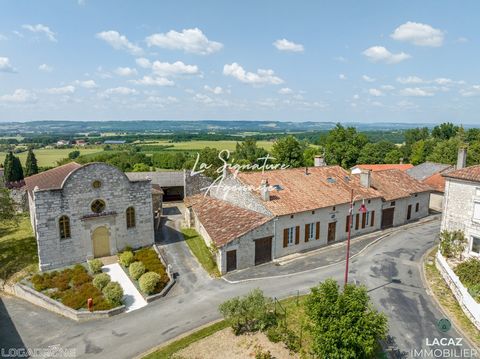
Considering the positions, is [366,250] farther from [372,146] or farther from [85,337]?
[372,146]

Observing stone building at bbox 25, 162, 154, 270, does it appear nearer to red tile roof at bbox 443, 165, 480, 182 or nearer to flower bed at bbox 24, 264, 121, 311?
flower bed at bbox 24, 264, 121, 311

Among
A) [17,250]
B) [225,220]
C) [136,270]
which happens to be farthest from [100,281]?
[17,250]

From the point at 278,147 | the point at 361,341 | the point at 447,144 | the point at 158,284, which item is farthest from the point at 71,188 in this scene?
the point at 447,144

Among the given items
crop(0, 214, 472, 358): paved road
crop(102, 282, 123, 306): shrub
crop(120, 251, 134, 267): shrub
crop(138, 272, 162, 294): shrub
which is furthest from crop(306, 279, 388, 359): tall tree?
crop(120, 251, 134, 267): shrub

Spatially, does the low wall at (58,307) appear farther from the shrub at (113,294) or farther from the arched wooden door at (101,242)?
the arched wooden door at (101,242)

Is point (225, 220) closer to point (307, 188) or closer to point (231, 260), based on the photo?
point (231, 260)

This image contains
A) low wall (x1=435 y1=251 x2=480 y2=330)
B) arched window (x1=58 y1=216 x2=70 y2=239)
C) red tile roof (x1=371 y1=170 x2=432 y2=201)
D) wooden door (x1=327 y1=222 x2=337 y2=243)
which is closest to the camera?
low wall (x1=435 y1=251 x2=480 y2=330)
